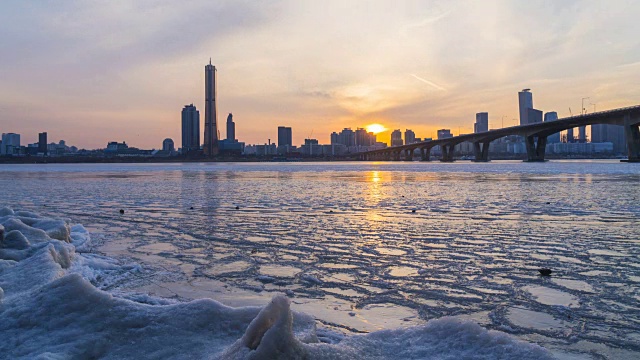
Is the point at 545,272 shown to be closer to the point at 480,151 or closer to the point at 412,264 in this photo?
the point at 412,264

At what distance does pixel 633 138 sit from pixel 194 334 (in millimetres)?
78511

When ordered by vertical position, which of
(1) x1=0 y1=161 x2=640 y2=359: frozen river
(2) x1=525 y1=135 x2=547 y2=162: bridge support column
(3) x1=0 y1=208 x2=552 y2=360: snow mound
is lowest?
(1) x1=0 y1=161 x2=640 y2=359: frozen river

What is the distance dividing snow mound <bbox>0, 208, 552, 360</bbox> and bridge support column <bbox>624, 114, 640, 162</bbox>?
76509 millimetres

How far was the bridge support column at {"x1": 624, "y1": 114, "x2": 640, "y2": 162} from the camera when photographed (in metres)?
65.7

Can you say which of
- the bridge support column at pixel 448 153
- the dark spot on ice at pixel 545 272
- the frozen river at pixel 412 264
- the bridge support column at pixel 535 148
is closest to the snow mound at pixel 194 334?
the frozen river at pixel 412 264

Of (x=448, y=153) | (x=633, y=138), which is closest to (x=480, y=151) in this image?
(x=448, y=153)

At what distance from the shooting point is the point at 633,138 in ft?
217

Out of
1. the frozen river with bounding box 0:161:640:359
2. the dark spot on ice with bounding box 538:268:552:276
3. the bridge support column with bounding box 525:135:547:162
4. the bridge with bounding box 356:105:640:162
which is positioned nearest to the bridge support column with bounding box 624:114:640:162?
the bridge with bounding box 356:105:640:162

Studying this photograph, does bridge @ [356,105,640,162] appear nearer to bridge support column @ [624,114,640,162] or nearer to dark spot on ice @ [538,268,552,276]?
bridge support column @ [624,114,640,162]

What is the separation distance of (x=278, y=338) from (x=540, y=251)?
17.7 ft

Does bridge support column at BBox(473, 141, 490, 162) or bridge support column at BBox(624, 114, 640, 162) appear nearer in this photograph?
bridge support column at BBox(624, 114, 640, 162)

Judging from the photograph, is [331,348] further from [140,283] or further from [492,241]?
[492,241]

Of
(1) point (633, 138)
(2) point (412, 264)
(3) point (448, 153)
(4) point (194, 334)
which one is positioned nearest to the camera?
(4) point (194, 334)

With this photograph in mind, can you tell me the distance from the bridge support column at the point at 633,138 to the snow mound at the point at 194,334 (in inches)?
3012
